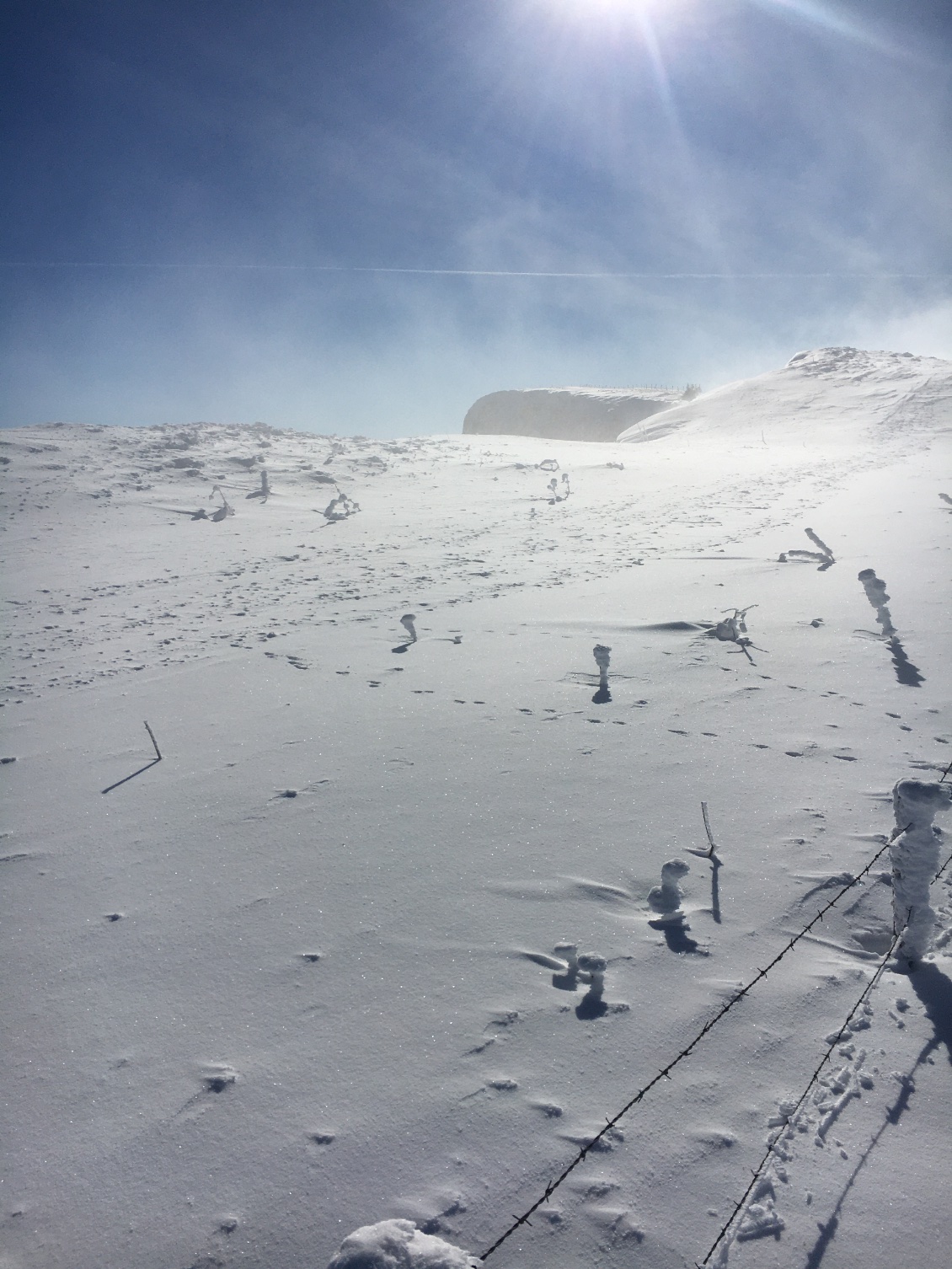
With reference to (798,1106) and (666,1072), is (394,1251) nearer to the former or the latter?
(666,1072)

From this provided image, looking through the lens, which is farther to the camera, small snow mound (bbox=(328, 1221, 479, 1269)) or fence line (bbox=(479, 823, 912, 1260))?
fence line (bbox=(479, 823, 912, 1260))

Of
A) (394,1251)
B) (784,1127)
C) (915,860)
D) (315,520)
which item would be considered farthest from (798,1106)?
(315,520)

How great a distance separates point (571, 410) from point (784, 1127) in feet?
200

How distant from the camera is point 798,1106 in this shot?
2531 millimetres

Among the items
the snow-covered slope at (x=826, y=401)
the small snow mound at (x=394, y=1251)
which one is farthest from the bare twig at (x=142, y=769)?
the snow-covered slope at (x=826, y=401)

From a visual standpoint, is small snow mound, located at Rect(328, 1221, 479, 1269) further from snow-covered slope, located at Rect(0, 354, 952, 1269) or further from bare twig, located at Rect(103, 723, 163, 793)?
bare twig, located at Rect(103, 723, 163, 793)

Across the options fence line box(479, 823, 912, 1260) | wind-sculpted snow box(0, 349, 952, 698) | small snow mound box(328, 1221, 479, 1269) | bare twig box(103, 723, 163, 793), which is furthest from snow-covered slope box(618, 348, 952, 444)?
small snow mound box(328, 1221, 479, 1269)

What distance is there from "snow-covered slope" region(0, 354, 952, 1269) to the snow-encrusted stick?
1.3 inches

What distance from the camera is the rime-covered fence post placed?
306cm

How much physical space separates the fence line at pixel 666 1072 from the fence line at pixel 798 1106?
12.9 inches

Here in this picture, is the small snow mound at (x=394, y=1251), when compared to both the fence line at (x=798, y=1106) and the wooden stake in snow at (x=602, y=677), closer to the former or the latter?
the fence line at (x=798, y=1106)

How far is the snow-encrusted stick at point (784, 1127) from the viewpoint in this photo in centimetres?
212

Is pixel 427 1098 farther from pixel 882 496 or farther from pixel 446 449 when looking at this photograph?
pixel 446 449

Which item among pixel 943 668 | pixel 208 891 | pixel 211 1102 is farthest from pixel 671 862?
pixel 943 668
